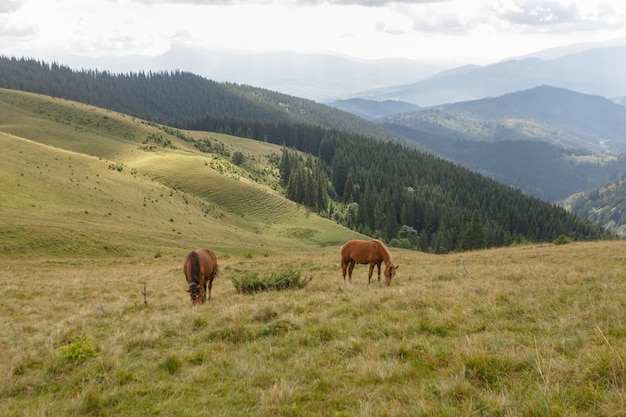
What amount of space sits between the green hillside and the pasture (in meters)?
26.3

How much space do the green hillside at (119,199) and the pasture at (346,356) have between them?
2627 centimetres

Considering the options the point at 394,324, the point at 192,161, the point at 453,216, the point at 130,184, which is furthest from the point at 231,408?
the point at 453,216

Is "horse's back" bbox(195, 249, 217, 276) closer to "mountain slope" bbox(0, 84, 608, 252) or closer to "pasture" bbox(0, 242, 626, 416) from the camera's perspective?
"pasture" bbox(0, 242, 626, 416)

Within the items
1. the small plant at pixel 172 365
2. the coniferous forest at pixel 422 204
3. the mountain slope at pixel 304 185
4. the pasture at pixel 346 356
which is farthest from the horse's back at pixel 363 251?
the coniferous forest at pixel 422 204

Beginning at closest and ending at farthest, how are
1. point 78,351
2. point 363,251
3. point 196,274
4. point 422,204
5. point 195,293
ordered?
point 78,351
point 195,293
point 196,274
point 363,251
point 422,204

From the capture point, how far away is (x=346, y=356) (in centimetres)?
789

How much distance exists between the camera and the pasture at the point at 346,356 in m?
5.49

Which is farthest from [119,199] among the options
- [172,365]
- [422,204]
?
[422,204]

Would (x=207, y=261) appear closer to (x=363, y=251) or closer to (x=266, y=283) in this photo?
(x=266, y=283)

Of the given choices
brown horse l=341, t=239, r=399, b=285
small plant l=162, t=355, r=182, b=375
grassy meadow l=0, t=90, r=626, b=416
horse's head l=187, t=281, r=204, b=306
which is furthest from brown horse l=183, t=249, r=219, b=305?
small plant l=162, t=355, r=182, b=375

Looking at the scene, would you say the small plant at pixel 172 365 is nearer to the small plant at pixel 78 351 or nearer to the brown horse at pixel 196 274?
the small plant at pixel 78 351

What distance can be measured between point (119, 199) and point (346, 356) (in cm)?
5750

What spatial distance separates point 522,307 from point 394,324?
3575 millimetres

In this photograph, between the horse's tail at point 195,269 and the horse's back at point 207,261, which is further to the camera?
the horse's back at point 207,261
